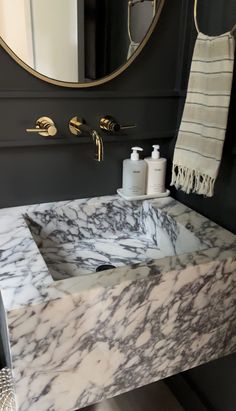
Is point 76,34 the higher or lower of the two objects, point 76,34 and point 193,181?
the higher

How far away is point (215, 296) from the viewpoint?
0.90 m

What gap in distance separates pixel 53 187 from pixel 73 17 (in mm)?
530

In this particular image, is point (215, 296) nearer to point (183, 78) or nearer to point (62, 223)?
point (62, 223)

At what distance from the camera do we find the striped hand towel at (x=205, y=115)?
950mm

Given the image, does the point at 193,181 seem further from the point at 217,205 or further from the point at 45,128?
the point at 45,128

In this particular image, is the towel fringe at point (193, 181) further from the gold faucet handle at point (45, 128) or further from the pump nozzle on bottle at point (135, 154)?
the gold faucet handle at point (45, 128)

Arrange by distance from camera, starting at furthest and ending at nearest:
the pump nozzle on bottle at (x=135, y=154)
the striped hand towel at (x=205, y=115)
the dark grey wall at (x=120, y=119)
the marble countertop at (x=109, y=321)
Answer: the pump nozzle on bottle at (x=135, y=154)
the dark grey wall at (x=120, y=119)
the striped hand towel at (x=205, y=115)
the marble countertop at (x=109, y=321)

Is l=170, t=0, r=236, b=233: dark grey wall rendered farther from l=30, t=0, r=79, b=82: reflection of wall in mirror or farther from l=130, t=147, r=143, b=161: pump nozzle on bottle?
l=30, t=0, r=79, b=82: reflection of wall in mirror

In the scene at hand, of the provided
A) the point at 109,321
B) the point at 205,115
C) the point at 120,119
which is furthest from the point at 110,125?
the point at 109,321

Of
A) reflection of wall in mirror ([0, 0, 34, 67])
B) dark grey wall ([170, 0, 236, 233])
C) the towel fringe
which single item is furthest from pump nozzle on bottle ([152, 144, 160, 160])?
reflection of wall in mirror ([0, 0, 34, 67])

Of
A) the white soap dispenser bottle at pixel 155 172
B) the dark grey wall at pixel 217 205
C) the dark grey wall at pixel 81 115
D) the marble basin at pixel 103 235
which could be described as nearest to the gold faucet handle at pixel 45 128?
the dark grey wall at pixel 81 115

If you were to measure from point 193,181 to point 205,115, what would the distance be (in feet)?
0.68

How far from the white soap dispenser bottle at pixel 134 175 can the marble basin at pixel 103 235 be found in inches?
1.8

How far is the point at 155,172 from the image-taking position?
48.8 inches
